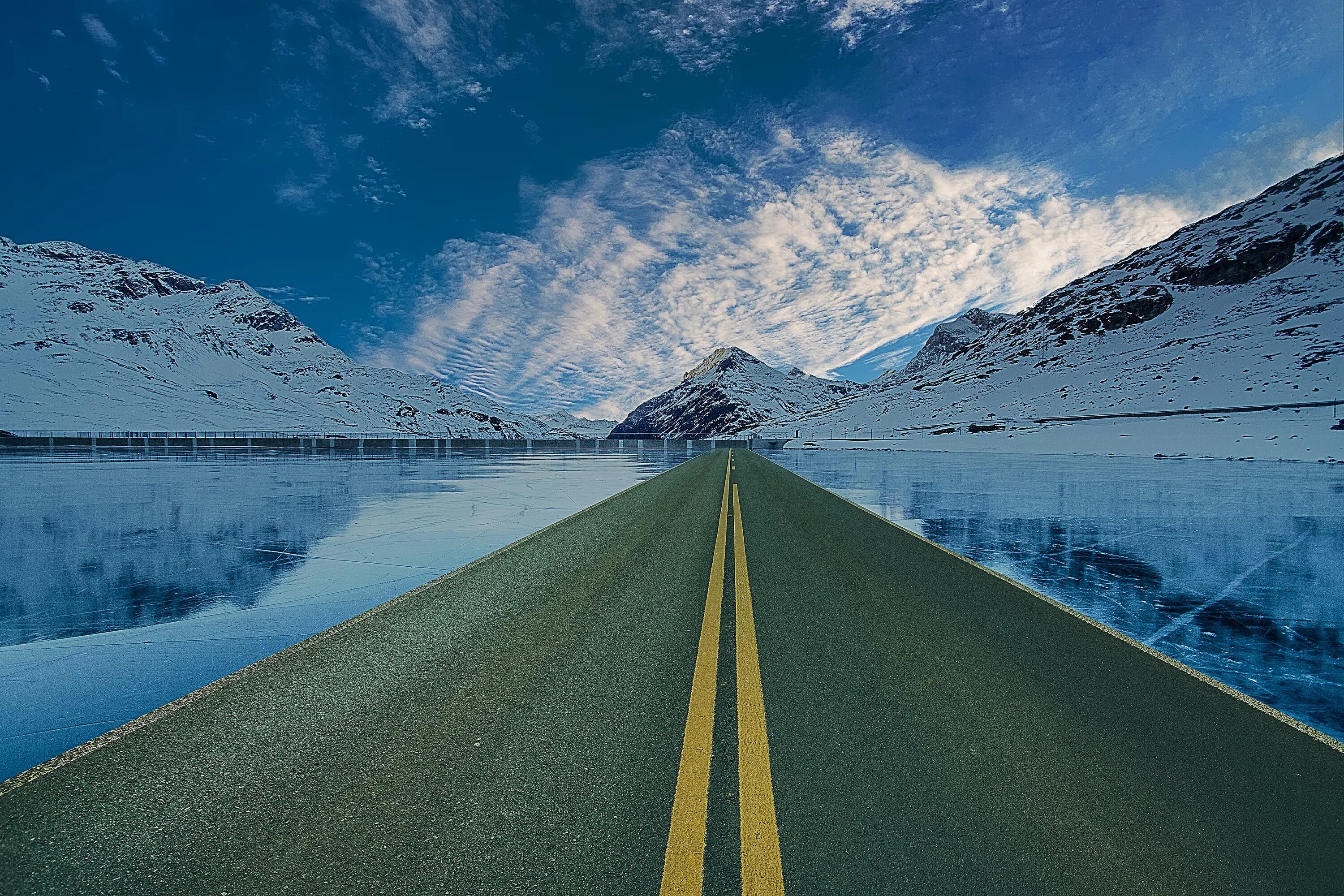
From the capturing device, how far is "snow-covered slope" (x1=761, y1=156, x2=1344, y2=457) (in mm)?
95750

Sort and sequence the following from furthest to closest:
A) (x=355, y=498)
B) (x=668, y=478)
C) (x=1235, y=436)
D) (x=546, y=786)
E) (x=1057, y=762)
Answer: (x=1235, y=436) < (x=668, y=478) < (x=355, y=498) < (x=1057, y=762) < (x=546, y=786)

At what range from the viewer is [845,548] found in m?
9.37

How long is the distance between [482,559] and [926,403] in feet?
565

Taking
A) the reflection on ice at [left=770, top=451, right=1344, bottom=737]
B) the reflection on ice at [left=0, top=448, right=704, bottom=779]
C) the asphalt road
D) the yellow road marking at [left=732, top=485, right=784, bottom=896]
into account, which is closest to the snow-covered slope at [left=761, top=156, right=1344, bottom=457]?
the reflection on ice at [left=770, top=451, right=1344, bottom=737]

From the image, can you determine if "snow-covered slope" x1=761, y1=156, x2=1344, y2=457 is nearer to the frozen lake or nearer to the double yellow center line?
the frozen lake

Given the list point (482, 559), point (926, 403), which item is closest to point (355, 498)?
point (482, 559)

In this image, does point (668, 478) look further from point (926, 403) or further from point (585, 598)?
point (926, 403)

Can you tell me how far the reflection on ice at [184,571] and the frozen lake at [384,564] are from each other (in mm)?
30

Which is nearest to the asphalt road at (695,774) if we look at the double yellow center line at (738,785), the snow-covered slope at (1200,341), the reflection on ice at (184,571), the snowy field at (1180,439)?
the double yellow center line at (738,785)

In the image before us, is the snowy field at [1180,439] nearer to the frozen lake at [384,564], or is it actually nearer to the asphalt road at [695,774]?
the frozen lake at [384,564]

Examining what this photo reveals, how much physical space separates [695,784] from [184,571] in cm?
781

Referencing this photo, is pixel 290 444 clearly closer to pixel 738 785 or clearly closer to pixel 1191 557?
pixel 1191 557

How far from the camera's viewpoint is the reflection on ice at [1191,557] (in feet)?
16.3

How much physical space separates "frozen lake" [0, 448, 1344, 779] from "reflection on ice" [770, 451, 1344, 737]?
0.12 ft
